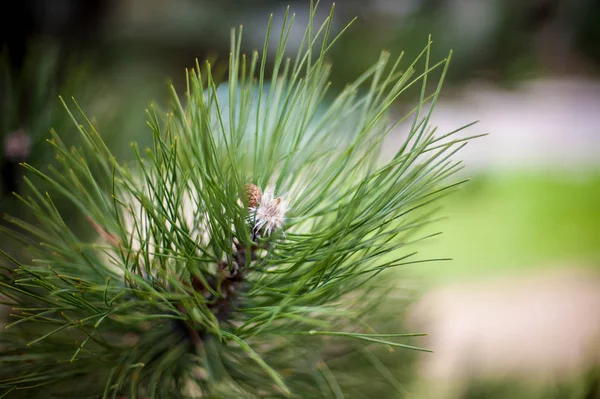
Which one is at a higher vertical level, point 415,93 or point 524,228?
point 524,228

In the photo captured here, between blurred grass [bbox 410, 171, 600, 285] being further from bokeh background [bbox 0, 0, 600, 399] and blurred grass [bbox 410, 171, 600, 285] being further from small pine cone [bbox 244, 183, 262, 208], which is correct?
small pine cone [bbox 244, 183, 262, 208]

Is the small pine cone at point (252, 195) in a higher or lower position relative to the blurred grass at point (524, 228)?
lower

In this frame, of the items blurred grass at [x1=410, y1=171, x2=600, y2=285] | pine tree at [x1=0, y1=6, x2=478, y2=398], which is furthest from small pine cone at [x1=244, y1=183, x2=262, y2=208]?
blurred grass at [x1=410, y1=171, x2=600, y2=285]

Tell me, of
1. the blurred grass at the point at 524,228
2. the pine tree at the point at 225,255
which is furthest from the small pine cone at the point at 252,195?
the blurred grass at the point at 524,228

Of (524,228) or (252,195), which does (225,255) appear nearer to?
(252,195)

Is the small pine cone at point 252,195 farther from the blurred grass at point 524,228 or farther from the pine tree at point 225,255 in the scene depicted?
the blurred grass at point 524,228

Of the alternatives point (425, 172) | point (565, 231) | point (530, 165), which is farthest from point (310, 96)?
point (530, 165)

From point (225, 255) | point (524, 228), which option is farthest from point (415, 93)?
point (524, 228)

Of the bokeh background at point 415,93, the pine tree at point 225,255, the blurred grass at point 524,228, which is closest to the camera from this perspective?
the pine tree at point 225,255

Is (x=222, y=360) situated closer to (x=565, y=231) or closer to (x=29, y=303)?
(x=29, y=303)
